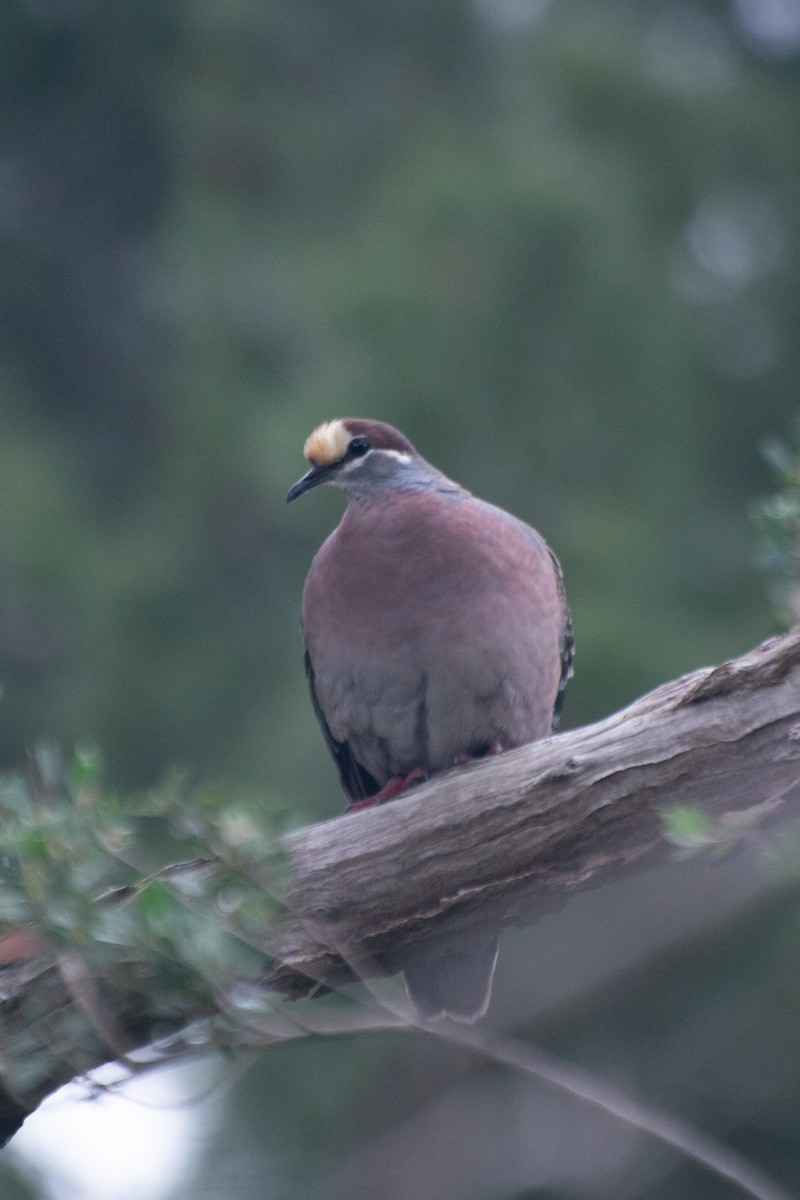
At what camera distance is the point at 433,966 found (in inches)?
155

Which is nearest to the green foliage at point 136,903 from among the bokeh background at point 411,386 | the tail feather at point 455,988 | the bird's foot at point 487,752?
the tail feather at point 455,988

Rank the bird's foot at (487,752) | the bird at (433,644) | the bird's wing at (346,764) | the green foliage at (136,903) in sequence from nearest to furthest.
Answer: the green foliage at (136,903) → the bird at (433,644) → the bird's foot at (487,752) → the bird's wing at (346,764)

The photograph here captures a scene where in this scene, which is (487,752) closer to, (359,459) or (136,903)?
(359,459)

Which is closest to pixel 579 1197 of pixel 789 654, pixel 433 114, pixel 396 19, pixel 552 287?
pixel 789 654

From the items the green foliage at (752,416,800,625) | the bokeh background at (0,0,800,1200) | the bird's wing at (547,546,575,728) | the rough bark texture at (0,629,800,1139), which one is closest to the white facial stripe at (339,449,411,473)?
the bird's wing at (547,546,575,728)

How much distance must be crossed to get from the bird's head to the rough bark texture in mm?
1202

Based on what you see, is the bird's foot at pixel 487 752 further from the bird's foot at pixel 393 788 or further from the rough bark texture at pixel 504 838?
the rough bark texture at pixel 504 838

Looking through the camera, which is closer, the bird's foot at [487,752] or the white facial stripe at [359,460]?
the bird's foot at [487,752]

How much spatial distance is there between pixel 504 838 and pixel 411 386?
17.7ft

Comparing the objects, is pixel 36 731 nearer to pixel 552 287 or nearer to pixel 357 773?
pixel 552 287

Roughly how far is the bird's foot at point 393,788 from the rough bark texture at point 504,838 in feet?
0.97

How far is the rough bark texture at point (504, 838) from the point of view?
121 inches

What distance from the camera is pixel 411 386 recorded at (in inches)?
331

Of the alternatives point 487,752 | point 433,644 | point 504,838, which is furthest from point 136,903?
point 487,752
